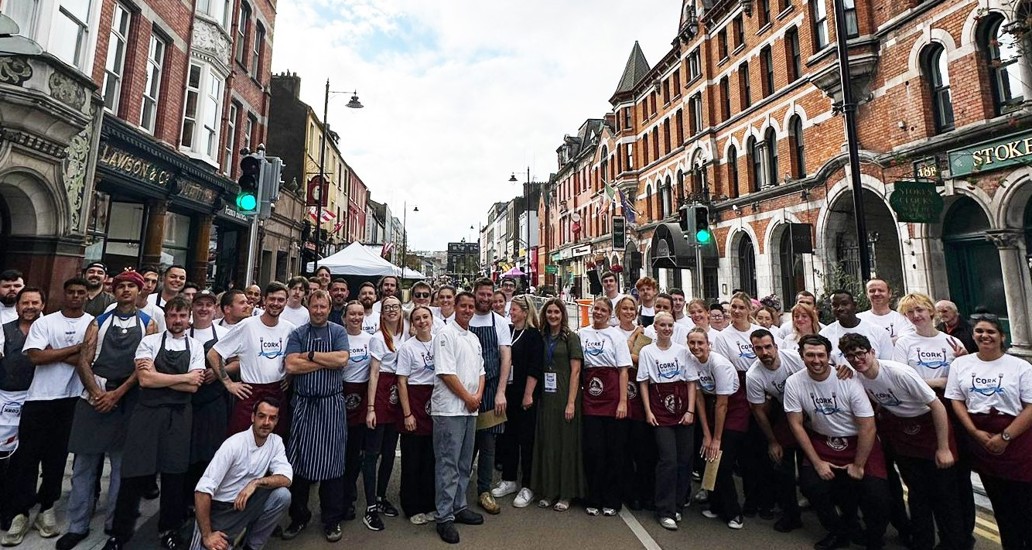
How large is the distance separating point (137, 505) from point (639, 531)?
428 cm

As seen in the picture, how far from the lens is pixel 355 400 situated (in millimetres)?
4469

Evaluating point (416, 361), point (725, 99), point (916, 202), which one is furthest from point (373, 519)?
point (725, 99)

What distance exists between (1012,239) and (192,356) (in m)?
15.9

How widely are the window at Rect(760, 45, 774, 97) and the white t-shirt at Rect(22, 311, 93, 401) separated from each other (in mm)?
22469

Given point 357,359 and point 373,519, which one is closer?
point 373,519

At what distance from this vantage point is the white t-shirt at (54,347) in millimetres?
3848

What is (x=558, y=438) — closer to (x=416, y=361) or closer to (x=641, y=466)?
(x=641, y=466)

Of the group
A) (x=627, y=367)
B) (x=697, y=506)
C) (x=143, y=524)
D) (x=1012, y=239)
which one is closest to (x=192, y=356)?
(x=143, y=524)

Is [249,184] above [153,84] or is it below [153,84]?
below

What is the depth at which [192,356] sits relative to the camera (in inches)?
152

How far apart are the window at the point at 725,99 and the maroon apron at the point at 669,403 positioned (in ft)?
68.6

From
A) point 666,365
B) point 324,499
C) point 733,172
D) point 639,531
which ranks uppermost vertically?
point 733,172

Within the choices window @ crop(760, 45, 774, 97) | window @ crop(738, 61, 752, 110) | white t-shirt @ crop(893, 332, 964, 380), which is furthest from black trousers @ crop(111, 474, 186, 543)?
window @ crop(738, 61, 752, 110)

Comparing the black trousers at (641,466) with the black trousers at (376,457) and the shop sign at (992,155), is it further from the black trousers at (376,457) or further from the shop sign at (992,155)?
the shop sign at (992,155)
